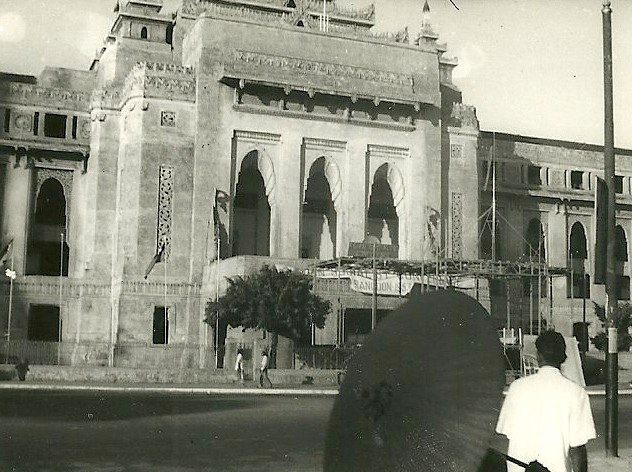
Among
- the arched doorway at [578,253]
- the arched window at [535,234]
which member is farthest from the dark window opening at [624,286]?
the arched window at [535,234]

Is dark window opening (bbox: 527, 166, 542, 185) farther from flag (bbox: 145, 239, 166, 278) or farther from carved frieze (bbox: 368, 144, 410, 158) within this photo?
flag (bbox: 145, 239, 166, 278)

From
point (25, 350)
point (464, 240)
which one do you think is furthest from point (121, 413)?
point (464, 240)

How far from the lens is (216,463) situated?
456 inches

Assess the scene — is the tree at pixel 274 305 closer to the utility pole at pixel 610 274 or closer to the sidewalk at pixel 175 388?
the sidewalk at pixel 175 388

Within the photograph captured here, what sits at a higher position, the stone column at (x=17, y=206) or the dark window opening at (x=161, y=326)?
the stone column at (x=17, y=206)

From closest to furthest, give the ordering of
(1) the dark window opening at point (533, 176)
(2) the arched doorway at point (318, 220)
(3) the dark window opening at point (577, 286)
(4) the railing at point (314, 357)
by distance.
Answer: (4) the railing at point (314, 357)
(2) the arched doorway at point (318, 220)
(1) the dark window opening at point (533, 176)
(3) the dark window opening at point (577, 286)

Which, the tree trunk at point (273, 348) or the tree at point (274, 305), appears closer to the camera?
the tree at point (274, 305)

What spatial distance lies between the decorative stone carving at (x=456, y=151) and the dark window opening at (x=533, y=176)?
8.93m

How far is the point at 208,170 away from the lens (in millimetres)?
42719

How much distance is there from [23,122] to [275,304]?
18.7 metres

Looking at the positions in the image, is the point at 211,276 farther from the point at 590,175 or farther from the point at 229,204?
the point at 590,175

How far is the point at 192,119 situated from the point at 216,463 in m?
32.8

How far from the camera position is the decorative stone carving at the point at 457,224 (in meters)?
46.5

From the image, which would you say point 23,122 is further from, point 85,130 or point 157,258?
point 157,258
